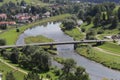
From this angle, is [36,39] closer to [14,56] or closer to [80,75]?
[14,56]

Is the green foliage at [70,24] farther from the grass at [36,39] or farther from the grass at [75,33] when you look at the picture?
the grass at [36,39]

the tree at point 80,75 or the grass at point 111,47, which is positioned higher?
the tree at point 80,75

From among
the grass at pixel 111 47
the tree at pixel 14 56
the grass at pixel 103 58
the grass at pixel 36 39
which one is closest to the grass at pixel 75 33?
the grass at pixel 36 39

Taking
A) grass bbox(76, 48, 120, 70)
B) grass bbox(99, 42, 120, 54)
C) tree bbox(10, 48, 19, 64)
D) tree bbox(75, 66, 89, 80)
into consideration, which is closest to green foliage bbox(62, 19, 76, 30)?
grass bbox(99, 42, 120, 54)

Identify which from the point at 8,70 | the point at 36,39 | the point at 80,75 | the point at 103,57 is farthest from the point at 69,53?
the point at 80,75

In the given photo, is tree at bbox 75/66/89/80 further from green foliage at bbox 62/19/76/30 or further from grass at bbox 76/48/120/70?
green foliage at bbox 62/19/76/30
